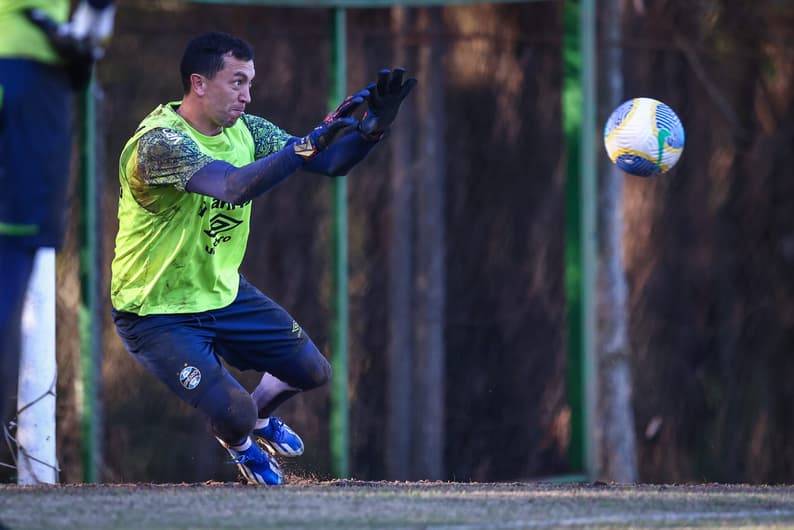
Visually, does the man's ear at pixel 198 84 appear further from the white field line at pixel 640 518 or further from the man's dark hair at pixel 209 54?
the white field line at pixel 640 518

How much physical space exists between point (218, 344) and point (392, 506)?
1.28m

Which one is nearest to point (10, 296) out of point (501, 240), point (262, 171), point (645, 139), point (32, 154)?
point (32, 154)

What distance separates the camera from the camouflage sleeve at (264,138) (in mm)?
6336

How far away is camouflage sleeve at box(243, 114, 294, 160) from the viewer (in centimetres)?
634

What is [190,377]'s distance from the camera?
5871 millimetres

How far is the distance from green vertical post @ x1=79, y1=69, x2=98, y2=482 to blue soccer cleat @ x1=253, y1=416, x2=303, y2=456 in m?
1.44

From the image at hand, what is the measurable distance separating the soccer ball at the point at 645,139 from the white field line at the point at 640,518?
1813 mm

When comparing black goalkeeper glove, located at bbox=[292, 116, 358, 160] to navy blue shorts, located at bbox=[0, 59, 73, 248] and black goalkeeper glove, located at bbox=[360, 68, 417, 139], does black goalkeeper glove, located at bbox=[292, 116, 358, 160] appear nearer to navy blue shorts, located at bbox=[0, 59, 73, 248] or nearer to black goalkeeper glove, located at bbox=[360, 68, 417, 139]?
black goalkeeper glove, located at bbox=[360, 68, 417, 139]

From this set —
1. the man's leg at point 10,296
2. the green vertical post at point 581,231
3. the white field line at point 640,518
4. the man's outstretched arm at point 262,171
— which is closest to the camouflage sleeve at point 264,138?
the man's outstretched arm at point 262,171

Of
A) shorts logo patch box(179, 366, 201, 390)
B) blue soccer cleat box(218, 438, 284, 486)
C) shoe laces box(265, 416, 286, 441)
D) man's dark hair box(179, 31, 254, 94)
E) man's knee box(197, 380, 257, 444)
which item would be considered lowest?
blue soccer cleat box(218, 438, 284, 486)

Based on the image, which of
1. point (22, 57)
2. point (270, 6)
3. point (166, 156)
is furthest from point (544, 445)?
point (22, 57)

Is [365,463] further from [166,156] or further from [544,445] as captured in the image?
[166,156]

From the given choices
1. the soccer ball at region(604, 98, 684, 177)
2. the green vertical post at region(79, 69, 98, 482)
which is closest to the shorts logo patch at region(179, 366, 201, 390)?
the green vertical post at region(79, 69, 98, 482)

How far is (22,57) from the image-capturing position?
4.64 meters
